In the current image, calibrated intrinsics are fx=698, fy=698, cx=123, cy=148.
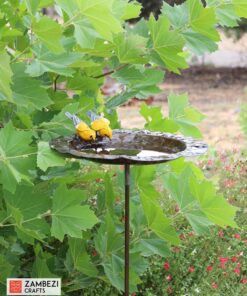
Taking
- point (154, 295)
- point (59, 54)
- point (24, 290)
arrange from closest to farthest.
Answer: point (59, 54) → point (24, 290) → point (154, 295)

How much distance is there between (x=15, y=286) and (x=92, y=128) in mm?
647

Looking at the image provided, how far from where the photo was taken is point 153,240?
2701mm

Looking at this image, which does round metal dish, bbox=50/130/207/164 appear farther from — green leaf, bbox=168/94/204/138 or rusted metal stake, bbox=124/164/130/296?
green leaf, bbox=168/94/204/138

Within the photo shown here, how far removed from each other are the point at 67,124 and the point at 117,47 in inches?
12.8

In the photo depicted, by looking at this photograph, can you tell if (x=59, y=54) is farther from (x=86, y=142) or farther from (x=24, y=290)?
(x=24, y=290)

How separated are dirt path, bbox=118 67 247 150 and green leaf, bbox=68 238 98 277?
4.72m

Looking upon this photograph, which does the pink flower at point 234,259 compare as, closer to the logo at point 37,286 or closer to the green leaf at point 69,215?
the logo at point 37,286

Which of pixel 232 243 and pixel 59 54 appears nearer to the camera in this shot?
pixel 59 54

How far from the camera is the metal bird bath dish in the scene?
2.20 meters

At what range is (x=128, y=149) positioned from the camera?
2.46 metres

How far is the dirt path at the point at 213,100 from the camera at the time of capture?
8.86 m

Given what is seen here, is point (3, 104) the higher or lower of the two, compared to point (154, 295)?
higher

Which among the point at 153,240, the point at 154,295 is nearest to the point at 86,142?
the point at 153,240

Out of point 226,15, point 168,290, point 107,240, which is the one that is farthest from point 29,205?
point 168,290
